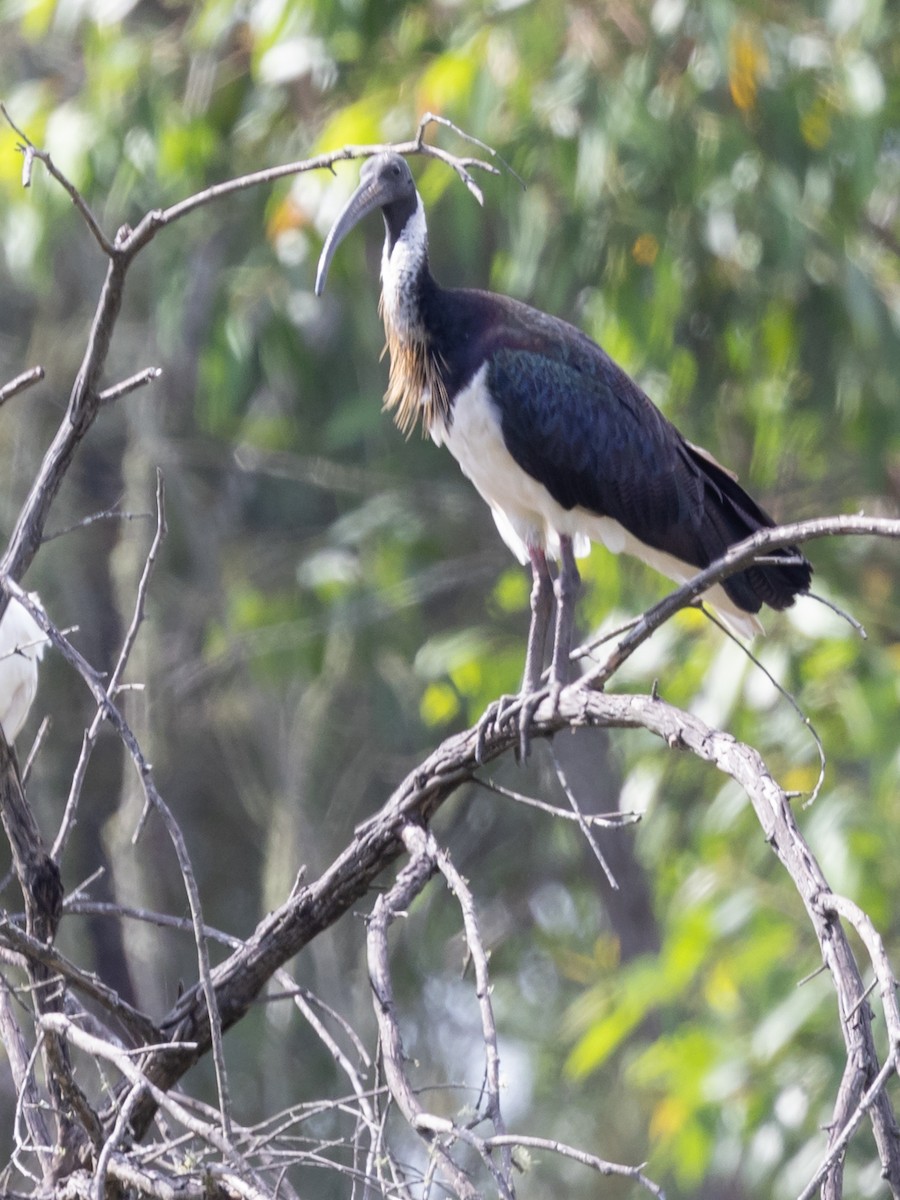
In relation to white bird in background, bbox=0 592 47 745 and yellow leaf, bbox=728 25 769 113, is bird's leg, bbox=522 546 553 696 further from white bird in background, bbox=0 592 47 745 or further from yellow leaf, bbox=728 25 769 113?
yellow leaf, bbox=728 25 769 113

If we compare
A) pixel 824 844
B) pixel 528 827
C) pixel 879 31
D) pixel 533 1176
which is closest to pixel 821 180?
pixel 879 31

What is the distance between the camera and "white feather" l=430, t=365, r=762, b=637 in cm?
448

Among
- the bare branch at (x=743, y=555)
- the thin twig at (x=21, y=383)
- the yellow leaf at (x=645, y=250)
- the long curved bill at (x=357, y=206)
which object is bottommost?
the bare branch at (x=743, y=555)

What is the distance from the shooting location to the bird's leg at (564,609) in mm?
4133

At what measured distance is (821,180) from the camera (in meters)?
7.32

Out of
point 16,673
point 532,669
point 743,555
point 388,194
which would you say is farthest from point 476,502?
point 743,555

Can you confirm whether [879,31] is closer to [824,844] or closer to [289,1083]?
[824,844]

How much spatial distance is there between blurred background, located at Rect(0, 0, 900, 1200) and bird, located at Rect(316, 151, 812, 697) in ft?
5.46

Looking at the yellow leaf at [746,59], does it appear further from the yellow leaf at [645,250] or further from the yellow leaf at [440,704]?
the yellow leaf at [440,704]

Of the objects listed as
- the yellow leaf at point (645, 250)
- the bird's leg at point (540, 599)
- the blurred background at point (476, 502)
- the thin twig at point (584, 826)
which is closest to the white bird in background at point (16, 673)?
the blurred background at point (476, 502)

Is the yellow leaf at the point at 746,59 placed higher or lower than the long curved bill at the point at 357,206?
higher

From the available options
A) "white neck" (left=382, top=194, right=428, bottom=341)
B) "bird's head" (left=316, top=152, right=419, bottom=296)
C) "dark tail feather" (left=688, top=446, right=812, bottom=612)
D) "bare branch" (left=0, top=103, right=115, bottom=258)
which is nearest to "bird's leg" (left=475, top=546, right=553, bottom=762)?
"dark tail feather" (left=688, top=446, right=812, bottom=612)

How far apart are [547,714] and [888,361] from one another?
4272 millimetres

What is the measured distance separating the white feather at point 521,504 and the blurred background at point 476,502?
1.64 metres
